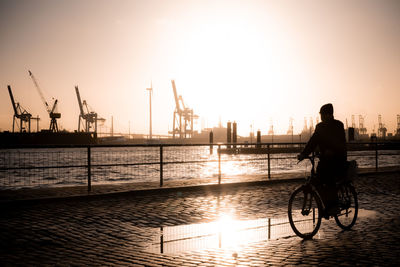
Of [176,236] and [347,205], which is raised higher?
[347,205]

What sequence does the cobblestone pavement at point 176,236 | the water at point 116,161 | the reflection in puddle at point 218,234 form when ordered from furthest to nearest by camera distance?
the water at point 116,161, the reflection in puddle at point 218,234, the cobblestone pavement at point 176,236

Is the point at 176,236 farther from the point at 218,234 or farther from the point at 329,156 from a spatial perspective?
the point at 329,156

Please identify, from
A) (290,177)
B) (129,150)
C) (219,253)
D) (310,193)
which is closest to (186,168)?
(129,150)

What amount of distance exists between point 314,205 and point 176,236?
1.93 m

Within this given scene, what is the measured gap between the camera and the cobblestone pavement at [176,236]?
14.9 feet

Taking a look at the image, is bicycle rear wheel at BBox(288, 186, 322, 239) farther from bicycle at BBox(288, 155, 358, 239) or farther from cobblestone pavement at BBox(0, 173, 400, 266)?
cobblestone pavement at BBox(0, 173, 400, 266)

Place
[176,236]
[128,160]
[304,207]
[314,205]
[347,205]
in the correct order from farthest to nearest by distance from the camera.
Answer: [128,160] → [347,205] → [314,205] → [304,207] → [176,236]

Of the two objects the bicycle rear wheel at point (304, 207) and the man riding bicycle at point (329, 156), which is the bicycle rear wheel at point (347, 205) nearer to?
the man riding bicycle at point (329, 156)

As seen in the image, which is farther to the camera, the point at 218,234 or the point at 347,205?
the point at 347,205

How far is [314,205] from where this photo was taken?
6.10 meters

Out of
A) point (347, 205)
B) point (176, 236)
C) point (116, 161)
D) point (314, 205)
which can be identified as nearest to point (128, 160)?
point (116, 161)

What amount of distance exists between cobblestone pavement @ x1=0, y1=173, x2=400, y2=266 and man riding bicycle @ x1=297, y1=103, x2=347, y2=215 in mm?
517

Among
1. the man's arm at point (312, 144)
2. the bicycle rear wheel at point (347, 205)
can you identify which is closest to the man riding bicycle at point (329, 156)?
the man's arm at point (312, 144)

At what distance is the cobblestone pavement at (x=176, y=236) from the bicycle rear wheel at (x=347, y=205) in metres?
0.14
